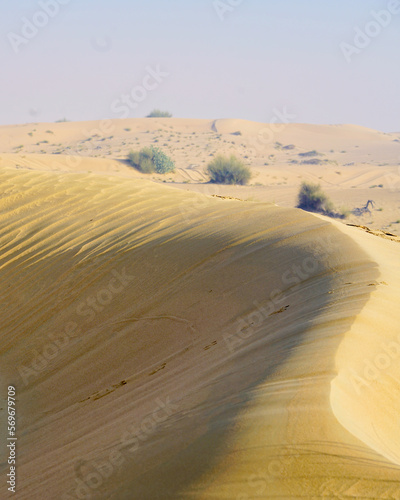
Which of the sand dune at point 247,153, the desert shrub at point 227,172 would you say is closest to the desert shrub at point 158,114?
the sand dune at point 247,153

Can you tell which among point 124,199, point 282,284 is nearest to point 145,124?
point 124,199

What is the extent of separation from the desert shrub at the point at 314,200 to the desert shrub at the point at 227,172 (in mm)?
A: 8662

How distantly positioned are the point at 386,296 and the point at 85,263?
11.8ft

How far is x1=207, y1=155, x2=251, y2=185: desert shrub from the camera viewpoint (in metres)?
30.1

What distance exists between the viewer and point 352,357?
3.62 metres

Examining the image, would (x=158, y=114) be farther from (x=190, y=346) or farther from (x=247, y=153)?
(x=190, y=346)

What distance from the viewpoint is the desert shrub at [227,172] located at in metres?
30.1
